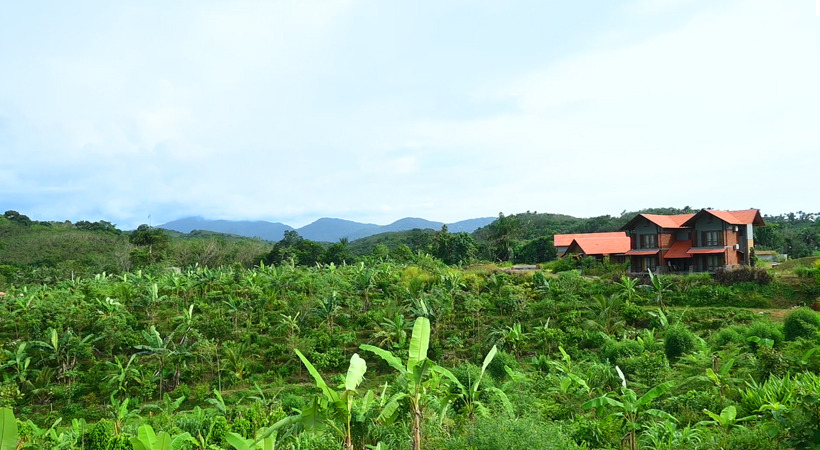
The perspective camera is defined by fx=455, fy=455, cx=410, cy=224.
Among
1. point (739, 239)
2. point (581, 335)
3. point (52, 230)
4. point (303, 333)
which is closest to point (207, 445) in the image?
point (303, 333)

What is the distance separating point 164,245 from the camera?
38781mm

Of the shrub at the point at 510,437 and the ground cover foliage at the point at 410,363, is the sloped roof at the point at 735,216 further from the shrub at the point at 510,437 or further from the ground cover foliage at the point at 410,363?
the shrub at the point at 510,437

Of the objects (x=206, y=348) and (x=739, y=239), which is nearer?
(x=206, y=348)

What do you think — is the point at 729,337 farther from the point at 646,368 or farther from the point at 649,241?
the point at 649,241

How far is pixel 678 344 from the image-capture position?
12477mm

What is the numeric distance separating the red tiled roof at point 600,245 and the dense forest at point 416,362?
4.84 meters

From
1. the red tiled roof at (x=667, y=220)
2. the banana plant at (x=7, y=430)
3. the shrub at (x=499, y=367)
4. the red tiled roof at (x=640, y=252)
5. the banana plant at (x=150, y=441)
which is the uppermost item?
the red tiled roof at (x=667, y=220)

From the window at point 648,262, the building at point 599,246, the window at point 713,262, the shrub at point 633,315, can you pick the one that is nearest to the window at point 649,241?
the window at point 648,262

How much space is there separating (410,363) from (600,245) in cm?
2994

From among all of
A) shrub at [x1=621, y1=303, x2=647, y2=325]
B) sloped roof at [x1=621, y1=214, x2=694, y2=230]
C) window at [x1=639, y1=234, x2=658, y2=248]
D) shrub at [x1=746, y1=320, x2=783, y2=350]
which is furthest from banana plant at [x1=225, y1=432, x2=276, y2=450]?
window at [x1=639, y1=234, x2=658, y2=248]

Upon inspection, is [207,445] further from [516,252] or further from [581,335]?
Result: [516,252]

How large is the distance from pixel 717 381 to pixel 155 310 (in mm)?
20017

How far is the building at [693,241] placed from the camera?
25.4 m

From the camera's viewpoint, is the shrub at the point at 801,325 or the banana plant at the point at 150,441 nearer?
the banana plant at the point at 150,441
